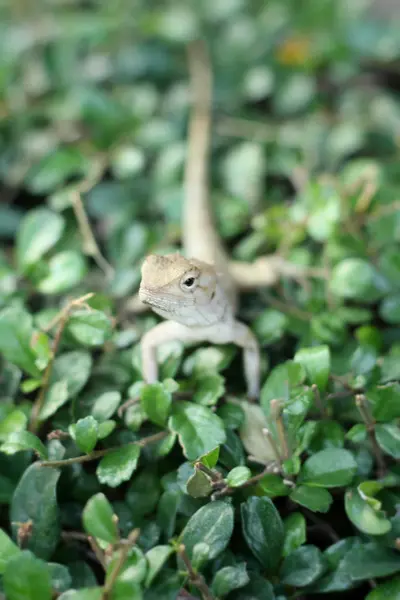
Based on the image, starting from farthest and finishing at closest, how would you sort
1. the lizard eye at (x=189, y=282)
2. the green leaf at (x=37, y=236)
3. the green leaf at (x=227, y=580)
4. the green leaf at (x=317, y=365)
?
the green leaf at (x=37, y=236), the lizard eye at (x=189, y=282), the green leaf at (x=317, y=365), the green leaf at (x=227, y=580)

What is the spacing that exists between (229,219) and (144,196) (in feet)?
1.12

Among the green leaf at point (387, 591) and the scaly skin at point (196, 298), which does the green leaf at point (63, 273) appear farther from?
the green leaf at point (387, 591)

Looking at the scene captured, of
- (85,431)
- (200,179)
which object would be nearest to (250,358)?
(85,431)

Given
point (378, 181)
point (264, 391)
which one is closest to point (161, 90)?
point (378, 181)

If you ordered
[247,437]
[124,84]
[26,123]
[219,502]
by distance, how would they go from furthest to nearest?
1. [124,84]
2. [26,123]
3. [247,437]
4. [219,502]

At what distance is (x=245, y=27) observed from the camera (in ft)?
8.28

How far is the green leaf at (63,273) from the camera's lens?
148 cm

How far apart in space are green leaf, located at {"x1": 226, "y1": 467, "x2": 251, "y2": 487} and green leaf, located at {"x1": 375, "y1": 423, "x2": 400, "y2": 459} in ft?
0.94

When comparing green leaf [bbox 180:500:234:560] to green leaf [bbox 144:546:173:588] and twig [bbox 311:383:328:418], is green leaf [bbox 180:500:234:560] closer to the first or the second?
green leaf [bbox 144:546:173:588]

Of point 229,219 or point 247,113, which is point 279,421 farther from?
point 247,113

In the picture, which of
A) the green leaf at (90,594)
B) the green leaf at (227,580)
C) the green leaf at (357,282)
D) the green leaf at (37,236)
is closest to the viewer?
the green leaf at (90,594)

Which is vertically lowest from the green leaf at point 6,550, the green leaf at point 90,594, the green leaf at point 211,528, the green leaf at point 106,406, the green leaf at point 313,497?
the green leaf at point 313,497

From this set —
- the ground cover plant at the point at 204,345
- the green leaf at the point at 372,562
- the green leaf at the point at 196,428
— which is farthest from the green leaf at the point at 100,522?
the green leaf at the point at 372,562

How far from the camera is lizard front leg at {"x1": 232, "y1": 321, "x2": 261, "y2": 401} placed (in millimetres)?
1419
